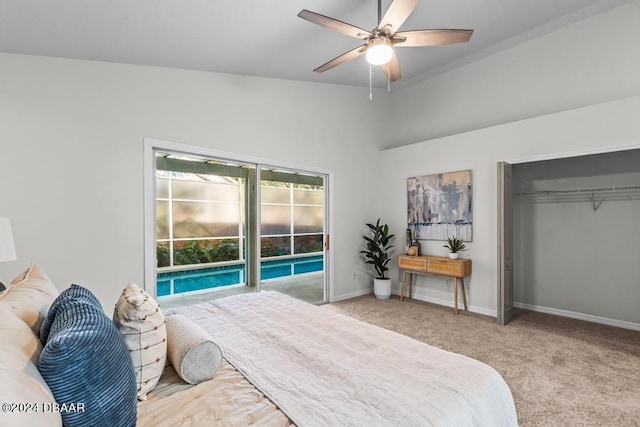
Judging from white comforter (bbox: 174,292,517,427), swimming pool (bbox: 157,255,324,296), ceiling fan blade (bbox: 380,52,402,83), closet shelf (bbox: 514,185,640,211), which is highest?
ceiling fan blade (bbox: 380,52,402,83)

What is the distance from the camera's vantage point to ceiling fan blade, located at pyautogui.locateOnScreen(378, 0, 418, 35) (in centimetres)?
201

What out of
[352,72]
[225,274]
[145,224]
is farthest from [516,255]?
[145,224]

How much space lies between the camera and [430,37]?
240 centimetres

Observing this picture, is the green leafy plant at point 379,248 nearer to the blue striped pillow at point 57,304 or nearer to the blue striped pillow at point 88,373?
the blue striped pillow at point 57,304

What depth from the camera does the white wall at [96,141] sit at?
97.6 inches

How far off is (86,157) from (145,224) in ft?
2.56

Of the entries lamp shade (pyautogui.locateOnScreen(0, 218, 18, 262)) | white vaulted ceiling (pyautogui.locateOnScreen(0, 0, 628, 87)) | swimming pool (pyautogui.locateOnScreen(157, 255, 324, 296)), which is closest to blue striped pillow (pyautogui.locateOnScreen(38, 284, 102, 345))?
lamp shade (pyautogui.locateOnScreen(0, 218, 18, 262))

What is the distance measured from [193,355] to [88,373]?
51 cm

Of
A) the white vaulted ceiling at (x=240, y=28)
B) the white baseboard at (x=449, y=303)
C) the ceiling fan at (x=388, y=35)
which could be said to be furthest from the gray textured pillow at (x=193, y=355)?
the white baseboard at (x=449, y=303)

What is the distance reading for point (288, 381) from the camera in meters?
1.27

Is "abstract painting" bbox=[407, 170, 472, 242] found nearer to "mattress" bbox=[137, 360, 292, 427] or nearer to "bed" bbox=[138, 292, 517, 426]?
"bed" bbox=[138, 292, 517, 426]

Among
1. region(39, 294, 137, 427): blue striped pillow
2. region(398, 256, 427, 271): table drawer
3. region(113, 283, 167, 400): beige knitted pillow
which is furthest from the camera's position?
region(398, 256, 427, 271): table drawer

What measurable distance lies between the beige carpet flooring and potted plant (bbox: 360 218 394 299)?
0.34 metres

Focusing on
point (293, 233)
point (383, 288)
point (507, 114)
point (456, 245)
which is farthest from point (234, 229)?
point (507, 114)
